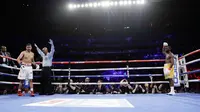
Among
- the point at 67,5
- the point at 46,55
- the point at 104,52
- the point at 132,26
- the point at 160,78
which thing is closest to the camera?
the point at 46,55

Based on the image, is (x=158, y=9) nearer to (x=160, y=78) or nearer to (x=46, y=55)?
(x=160, y=78)

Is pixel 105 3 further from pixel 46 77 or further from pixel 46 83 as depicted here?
pixel 46 83

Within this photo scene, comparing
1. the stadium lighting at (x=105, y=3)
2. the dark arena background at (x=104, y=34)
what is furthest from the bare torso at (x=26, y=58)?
the stadium lighting at (x=105, y=3)

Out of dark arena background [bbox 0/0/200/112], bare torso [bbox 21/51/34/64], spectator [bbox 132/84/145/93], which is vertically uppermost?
dark arena background [bbox 0/0/200/112]

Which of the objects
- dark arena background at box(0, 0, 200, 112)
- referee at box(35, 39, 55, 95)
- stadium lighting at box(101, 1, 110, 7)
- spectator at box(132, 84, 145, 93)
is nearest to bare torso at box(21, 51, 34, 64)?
referee at box(35, 39, 55, 95)

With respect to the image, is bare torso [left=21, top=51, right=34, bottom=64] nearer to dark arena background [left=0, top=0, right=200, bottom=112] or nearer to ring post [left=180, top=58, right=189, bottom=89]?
dark arena background [left=0, top=0, right=200, bottom=112]

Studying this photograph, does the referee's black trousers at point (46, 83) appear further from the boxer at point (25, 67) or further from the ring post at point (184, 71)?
the ring post at point (184, 71)

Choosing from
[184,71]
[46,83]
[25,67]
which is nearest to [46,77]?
[46,83]

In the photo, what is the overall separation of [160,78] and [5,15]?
7.78 m

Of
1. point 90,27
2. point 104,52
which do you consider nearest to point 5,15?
point 90,27

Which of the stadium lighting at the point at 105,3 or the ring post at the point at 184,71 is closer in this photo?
the ring post at the point at 184,71

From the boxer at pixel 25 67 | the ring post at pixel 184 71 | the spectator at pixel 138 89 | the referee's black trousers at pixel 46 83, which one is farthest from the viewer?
the spectator at pixel 138 89

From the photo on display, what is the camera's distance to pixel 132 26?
405 inches

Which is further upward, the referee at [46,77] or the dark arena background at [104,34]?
the dark arena background at [104,34]
